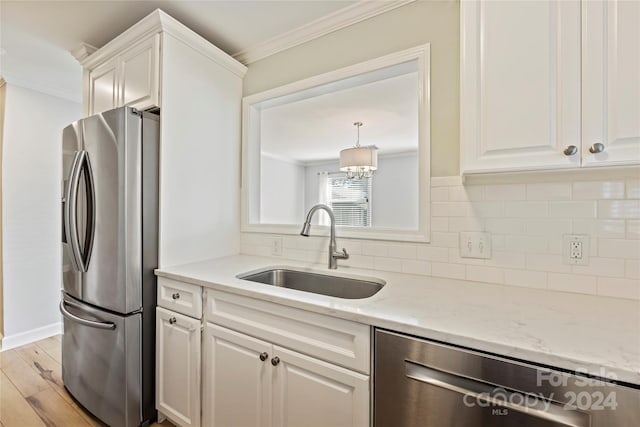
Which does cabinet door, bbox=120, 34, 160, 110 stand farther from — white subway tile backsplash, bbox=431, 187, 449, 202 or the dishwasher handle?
the dishwasher handle

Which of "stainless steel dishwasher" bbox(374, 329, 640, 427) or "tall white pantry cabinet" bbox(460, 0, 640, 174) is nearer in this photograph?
"stainless steel dishwasher" bbox(374, 329, 640, 427)

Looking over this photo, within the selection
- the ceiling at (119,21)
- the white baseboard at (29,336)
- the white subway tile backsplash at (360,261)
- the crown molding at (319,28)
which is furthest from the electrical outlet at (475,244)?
the white baseboard at (29,336)

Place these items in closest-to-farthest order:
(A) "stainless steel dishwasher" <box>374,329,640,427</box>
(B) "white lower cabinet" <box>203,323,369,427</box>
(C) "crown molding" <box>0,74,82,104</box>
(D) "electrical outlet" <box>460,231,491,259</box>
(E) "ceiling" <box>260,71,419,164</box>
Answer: (A) "stainless steel dishwasher" <box>374,329,640,427</box> < (B) "white lower cabinet" <box>203,323,369,427</box> < (D) "electrical outlet" <box>460,231,491,259</box> < (C) "crown molding" <box>0,74,82,104</box> < (E) "ceiling" <box>260,71,419,164</box>

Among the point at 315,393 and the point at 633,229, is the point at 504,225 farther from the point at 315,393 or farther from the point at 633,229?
the point at 315,393

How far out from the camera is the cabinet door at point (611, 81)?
0.87 metres

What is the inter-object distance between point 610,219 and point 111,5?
2.64m

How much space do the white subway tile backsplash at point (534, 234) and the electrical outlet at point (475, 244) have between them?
0.07 ft

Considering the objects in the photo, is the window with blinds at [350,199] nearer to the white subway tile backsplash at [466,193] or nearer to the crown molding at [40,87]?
the crown molding at [40,87]

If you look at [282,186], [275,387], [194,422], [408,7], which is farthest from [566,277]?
[282,186]

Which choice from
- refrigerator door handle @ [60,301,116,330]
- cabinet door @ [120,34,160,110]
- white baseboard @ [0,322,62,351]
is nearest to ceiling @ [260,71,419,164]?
cabinet door @ [120,34,160,110]

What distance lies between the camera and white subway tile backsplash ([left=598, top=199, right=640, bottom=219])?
1060 millimetres

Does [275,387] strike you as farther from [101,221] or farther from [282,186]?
[282,186]

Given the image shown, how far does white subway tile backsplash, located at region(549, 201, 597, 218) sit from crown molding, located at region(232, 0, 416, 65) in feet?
4.05

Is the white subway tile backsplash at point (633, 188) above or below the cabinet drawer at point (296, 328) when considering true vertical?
above
